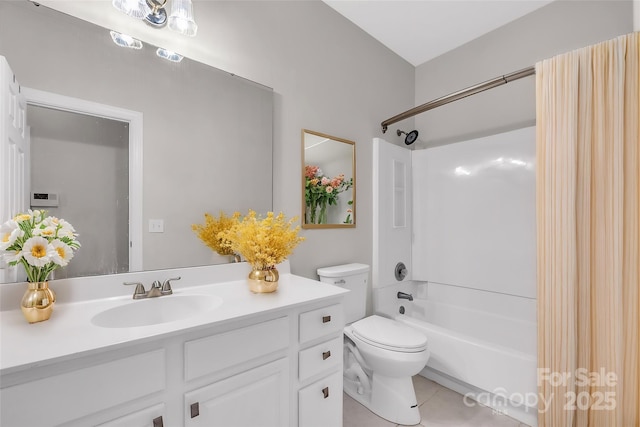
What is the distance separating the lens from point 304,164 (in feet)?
Answer: 5.94

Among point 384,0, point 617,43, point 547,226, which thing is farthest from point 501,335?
point 384,0

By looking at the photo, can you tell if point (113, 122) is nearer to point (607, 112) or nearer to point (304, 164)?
point (304, 164)

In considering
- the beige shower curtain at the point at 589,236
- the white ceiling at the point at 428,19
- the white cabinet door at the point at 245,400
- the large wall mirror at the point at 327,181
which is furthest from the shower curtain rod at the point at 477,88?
the white cabinet door at the point at 245,400

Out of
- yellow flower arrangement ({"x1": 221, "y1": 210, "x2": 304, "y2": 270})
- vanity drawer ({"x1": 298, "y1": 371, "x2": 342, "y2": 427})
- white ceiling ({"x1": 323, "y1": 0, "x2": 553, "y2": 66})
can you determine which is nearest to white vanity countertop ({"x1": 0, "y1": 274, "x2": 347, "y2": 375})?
yellow flower arrangement ({"x1": 221, "y1": 210, "x2": 304, "y2": 270})

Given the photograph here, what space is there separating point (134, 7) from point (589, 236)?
227cm

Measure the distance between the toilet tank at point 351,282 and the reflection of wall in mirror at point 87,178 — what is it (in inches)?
42.5

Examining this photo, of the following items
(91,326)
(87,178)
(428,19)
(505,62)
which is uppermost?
(428,19)

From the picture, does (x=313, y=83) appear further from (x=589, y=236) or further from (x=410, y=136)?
(x=589, y=236)

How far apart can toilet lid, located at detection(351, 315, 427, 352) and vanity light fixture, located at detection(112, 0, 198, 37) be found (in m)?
1.79

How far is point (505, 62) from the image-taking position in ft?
7.29

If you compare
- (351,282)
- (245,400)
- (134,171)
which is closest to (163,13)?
(134,171)

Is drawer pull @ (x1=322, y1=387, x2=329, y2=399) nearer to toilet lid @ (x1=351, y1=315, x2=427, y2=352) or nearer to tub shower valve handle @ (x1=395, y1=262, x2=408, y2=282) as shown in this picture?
toilet lid @ (x1=351, y1=315, x2=427, y2=352)

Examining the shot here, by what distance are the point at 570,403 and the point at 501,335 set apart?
0.77 m

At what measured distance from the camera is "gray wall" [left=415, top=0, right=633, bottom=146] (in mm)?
1836
